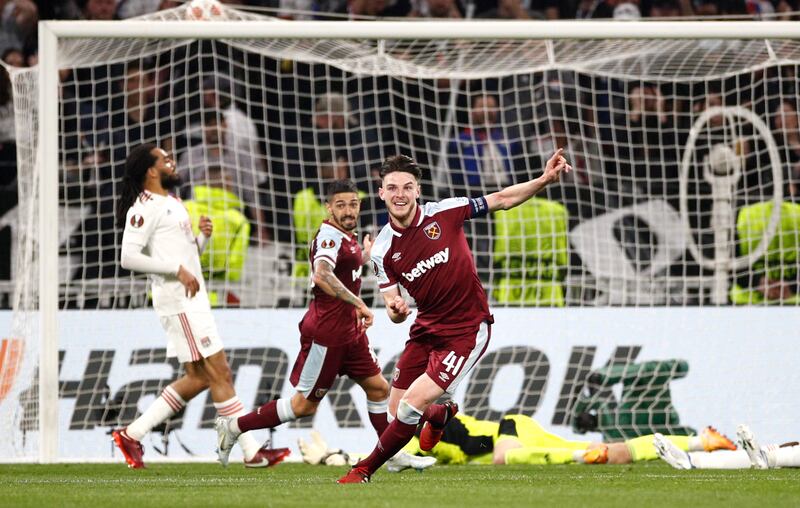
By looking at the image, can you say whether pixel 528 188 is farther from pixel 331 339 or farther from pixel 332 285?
pixel 331 339

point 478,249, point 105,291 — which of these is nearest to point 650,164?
point 478,249

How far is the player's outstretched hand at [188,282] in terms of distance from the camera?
862 centimetres

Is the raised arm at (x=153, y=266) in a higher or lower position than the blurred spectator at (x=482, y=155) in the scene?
lower

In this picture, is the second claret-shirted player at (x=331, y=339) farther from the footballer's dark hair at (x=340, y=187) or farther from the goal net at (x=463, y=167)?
the goal net at (x=463, y=167)

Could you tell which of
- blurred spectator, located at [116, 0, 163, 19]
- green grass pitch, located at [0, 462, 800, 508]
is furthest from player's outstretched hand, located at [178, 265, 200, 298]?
blurred spectator, located at [116, 0, 163, 19]

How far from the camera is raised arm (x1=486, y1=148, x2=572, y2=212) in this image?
7.02m

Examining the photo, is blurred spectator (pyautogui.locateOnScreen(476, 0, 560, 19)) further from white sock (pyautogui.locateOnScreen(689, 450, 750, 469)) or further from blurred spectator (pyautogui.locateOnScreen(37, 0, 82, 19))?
white sock (pyautogui.locateOnScreen(689, 450, 750, 469))

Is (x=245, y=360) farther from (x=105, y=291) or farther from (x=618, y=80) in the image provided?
(x=618, y=80)

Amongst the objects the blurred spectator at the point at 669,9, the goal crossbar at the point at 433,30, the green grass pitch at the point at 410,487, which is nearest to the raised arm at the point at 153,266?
the green grass pitch at the point at 410,487

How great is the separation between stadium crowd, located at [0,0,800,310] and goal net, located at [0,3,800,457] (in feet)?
0.09

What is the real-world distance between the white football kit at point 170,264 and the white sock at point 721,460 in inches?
128

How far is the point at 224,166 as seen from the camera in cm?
1131

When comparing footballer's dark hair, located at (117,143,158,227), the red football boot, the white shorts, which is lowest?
the red football boot

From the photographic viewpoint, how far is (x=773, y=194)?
11086 mm
